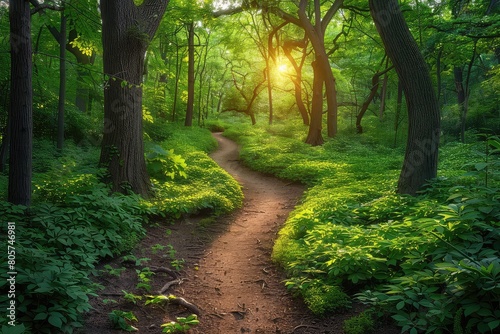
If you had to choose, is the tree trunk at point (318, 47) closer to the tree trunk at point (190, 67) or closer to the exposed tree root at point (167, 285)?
the tree trunk at point (190, 67)

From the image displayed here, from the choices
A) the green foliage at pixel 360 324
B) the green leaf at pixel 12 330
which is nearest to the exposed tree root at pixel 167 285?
the green leaf at pixel 12 330

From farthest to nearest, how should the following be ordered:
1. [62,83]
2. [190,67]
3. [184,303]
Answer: [190,67] → [62,83] → [184,303]

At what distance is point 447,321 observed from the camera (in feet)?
9.31

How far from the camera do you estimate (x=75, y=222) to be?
469cm

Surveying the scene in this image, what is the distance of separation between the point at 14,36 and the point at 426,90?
6719 mm

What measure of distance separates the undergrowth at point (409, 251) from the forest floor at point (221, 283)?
28 cm

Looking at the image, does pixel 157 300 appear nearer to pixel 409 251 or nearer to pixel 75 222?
pixel 75 222

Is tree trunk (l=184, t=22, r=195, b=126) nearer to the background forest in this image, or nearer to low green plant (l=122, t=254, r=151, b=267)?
the background forest

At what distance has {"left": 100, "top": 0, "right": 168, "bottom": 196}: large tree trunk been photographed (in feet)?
22.2

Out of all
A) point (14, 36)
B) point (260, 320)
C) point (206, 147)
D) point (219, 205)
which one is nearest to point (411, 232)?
point (260, 320)

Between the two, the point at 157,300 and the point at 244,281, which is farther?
the point at 244,281

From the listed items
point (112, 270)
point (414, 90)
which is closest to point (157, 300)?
point (112, 270)

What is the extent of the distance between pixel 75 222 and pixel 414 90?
20.6 ft

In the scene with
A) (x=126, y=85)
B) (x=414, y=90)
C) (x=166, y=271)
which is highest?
(x=414, y=90)
